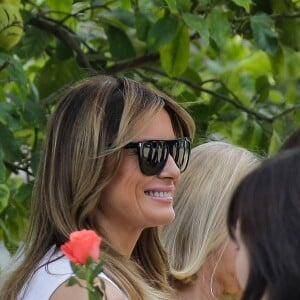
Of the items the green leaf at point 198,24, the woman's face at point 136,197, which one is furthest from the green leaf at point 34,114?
the woman's face at point 136,197

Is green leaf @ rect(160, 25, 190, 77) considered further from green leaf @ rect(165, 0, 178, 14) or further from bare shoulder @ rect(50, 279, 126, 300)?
bare shoulder @ rect(50, 279, 126, 300)

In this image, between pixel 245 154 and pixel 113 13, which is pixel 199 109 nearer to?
pixel 113 13

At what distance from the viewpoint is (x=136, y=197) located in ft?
8.87

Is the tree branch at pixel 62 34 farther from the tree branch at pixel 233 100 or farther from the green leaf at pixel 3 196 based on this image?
the green leaf at pixel 3 196

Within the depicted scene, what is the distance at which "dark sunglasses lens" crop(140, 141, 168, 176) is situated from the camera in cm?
270

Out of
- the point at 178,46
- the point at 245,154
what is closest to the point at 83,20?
the point at 178,46

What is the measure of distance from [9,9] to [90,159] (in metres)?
1.04

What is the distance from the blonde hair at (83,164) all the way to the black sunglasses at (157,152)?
4cm

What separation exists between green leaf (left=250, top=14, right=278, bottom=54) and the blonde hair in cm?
113

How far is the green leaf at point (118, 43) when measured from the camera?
420 cm

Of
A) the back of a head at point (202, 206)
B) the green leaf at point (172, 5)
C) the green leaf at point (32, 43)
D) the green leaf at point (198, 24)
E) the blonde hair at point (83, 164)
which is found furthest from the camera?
the green leaf at point (32, 43)

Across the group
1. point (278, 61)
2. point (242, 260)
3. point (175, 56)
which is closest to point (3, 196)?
point (175, 56)

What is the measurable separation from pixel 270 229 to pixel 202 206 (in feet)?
4.46

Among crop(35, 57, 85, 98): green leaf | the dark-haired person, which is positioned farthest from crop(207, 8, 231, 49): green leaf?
the dark-haired person
